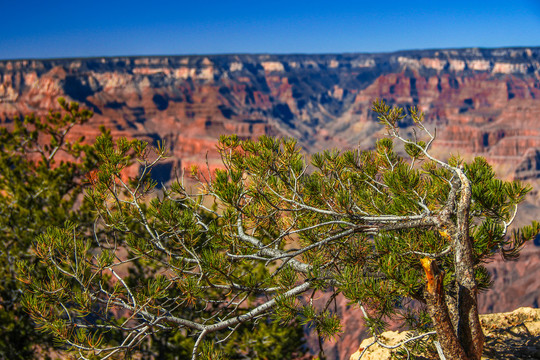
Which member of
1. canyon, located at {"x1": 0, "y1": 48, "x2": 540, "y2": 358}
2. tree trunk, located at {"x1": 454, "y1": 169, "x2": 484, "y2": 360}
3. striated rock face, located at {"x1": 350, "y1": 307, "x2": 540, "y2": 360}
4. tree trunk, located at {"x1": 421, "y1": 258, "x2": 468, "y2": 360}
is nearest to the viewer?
tree trunk, located at {"x1": 421, "y1": 258, "x2": 468, "y2": 360}

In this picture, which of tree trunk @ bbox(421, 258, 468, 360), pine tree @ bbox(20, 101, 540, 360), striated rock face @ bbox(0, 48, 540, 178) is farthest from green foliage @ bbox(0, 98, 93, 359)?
striated rock face @ bbox(0, 48, 540, 178)

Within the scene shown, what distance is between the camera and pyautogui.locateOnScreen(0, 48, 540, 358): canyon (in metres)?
94.4

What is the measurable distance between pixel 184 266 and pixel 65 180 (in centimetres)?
678

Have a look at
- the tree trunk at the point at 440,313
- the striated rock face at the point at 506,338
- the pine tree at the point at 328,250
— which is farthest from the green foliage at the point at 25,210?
the tree trunk at the point at 440,313

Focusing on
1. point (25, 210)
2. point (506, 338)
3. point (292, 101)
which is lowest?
point (506, 338)

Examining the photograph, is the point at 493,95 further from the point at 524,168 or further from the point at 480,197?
the point at 480,197

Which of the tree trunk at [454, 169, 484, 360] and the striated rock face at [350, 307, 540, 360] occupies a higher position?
the tree trunk at [454, 169, 484, 360]

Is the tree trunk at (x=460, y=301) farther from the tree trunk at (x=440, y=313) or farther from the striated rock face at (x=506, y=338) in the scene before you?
the striated rock face at (x=506, y=338)

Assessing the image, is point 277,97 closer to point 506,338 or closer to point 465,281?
point 506,338

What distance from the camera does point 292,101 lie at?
605 feet

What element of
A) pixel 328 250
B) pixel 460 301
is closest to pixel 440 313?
pixel 460 301

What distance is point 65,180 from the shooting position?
896 centimetres

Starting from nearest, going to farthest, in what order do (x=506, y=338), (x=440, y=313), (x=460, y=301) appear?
(x=440, y=313)
(x=460, y=301)
(x=506, y=338)

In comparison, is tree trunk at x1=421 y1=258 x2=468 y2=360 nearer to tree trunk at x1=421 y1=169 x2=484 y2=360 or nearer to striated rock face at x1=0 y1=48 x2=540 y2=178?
tree trunk at x1=421 y1=169 x2=484 y2=360
